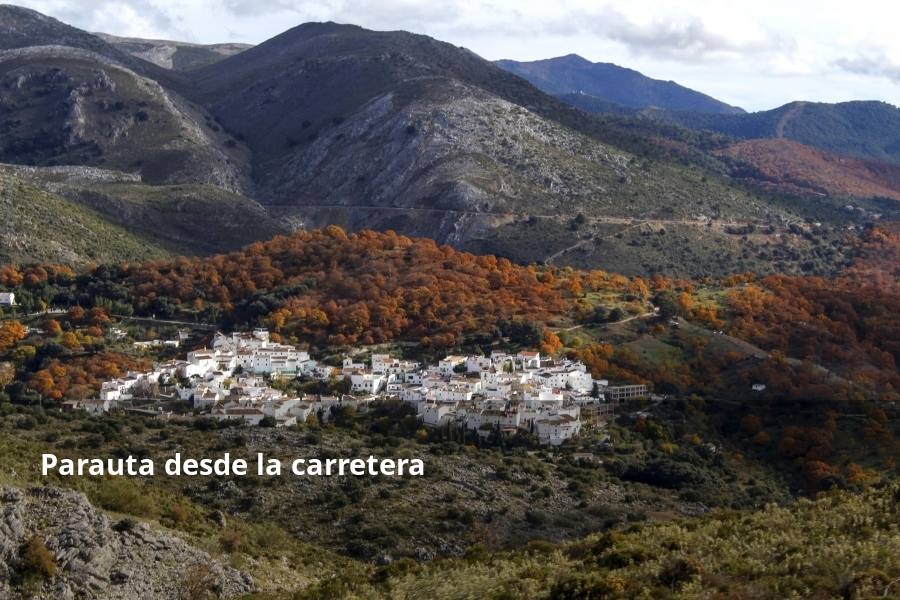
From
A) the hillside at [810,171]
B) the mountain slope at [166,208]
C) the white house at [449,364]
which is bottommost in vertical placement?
the white house at [449,364]

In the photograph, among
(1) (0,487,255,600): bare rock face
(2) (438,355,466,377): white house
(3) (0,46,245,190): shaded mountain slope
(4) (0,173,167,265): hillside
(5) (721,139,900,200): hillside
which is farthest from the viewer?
(5) (721,139,900,200): hillside

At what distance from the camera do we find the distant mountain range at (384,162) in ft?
300

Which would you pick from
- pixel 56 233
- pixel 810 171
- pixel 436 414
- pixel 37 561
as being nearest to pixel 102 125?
pixel 56 233

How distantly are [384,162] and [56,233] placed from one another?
1502 inches

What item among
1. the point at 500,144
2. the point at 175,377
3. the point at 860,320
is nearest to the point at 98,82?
the point at 500,144

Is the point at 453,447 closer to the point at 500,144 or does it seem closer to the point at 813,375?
the point at 813,375

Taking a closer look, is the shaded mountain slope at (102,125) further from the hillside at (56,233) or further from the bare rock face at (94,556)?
the bare rock face at (94,556)

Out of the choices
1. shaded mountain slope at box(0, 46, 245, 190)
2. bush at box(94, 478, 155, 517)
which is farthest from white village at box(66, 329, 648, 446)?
shaded mountain slope at box(0, 46, 245, 190)

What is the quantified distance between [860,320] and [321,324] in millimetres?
26437

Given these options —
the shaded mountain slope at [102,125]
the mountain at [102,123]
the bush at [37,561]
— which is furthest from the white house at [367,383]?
the shaded mountain slope at [102,125]

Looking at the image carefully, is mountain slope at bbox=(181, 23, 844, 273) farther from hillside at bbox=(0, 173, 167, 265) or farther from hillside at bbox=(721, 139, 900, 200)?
hillside at bbox=(0, 173, 167, 265)

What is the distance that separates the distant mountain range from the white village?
34.7 meters

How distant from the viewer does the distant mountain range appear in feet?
300

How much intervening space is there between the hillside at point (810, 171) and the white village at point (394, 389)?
273 ft
